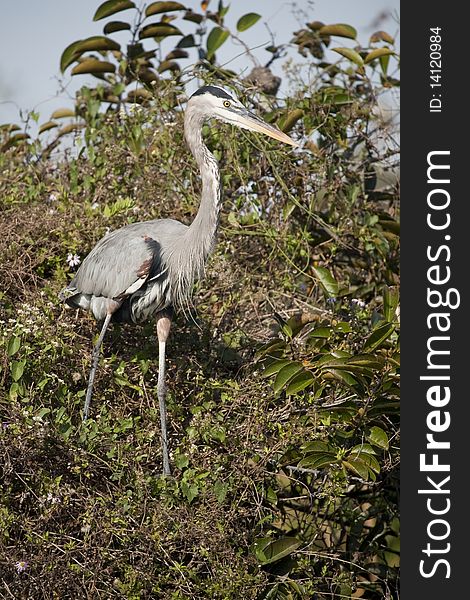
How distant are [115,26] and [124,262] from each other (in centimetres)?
197

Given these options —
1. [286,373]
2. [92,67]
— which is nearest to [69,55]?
[92,67]

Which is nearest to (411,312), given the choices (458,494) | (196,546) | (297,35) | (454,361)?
(454,361)

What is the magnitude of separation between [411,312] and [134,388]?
151cm

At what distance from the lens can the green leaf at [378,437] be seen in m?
4.08

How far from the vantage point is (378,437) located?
4.12 metres

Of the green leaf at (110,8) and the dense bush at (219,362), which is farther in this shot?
the green leaf at (110,8)

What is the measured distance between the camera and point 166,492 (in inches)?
156

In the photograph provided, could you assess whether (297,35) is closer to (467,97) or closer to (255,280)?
(255,280)

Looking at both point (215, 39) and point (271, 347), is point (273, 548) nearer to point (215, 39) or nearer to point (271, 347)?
point (271, 347)

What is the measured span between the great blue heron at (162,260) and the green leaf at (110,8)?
4.53ft

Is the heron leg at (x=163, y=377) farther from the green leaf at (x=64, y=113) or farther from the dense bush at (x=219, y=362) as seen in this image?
the green leaf at (x=64, y=113)

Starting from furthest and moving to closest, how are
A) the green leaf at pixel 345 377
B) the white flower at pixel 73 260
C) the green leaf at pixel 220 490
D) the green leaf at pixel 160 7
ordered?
the green leaf at pixel 160 7, the white flower at pixel 73 260, the green leaf at pixel 345 377, the green leaf at pixel 220 490

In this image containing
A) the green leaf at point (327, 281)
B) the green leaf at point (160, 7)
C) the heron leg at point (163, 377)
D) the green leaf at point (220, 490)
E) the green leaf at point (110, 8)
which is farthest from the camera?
the green leaf at point (160, 7)

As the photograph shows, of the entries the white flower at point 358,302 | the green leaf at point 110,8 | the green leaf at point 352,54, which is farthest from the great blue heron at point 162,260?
the green leaf at point 110,8
